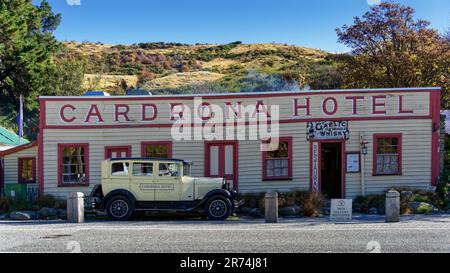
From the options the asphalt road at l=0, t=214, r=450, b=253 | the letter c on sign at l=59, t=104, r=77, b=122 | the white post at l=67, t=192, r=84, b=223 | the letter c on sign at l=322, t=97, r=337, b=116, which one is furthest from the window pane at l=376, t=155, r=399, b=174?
the letter c on sign at l=59, t=104, r=77, b=122

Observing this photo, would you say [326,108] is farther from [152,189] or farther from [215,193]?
[152,189]

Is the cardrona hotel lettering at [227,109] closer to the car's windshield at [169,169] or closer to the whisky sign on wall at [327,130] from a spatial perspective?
the whisky sign on wall at [327,130]

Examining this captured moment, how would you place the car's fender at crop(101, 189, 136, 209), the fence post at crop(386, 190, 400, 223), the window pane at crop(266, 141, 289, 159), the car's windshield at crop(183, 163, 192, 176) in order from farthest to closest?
the window pane at crop(266, 141, 289, 159), the car's windshield at crop(183, 163, 192, 176), the car's fender at crop(101, 189, 136, 209), the fence post at crop(386, 190, 400, 223)

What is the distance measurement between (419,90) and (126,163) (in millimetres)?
10814

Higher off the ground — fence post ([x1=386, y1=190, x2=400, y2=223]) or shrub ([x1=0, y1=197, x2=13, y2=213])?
fence post ([x1=386, y1=190, x2=400, y2=223])

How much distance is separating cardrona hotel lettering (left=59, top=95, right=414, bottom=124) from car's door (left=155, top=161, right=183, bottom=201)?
414 centimetres

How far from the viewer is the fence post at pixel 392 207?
14.6 meters

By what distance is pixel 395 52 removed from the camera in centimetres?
2730

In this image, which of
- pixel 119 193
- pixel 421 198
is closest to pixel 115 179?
pixel 119 193

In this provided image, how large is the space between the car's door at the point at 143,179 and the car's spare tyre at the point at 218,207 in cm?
176

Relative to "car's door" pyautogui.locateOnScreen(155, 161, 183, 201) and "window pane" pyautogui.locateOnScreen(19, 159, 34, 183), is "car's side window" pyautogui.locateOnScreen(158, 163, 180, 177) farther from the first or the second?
"window pane" pyautogui.locateOnScreen(19, 159, 34, 183)

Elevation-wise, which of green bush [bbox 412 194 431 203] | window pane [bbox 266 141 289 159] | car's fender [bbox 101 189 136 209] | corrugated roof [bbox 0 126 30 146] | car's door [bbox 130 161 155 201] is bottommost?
green bush [bbox 412 194 431 203]

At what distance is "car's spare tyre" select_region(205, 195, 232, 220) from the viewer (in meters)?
15.9

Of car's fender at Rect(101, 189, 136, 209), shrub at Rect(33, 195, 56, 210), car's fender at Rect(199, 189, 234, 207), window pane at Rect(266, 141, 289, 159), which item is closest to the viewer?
car's fender at Rect(199, 189, 234, 207)
